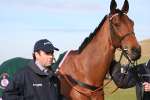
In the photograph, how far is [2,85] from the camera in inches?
340

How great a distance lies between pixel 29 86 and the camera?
245 inches

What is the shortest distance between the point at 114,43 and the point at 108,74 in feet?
2.06

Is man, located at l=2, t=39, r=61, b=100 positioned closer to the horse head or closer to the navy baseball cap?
the navy baseball cap

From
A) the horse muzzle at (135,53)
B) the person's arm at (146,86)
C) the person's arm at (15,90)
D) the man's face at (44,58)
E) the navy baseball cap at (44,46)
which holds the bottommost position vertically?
the person's arm at (146,86)

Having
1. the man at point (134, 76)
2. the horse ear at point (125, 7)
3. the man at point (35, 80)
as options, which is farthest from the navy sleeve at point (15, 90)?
the horse ear at point (125, 7)

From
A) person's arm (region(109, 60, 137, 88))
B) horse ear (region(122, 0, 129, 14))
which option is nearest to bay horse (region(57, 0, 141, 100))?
horse ear (region(122, 0, 129, 14))

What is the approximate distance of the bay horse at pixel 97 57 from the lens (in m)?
8.22

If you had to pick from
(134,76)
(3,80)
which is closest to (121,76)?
(134,76)

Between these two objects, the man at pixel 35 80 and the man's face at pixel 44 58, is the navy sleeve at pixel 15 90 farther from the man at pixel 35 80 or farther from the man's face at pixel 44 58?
the man's face at pixel 44 58

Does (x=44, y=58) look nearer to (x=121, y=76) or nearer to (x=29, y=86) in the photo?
(x=29, y=86)

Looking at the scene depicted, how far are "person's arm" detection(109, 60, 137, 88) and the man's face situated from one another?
2.45m

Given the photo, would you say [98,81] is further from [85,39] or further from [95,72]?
[85,39]

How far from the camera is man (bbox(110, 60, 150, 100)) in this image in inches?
320

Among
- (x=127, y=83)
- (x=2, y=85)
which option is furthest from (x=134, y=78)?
(x=2, y=85)
